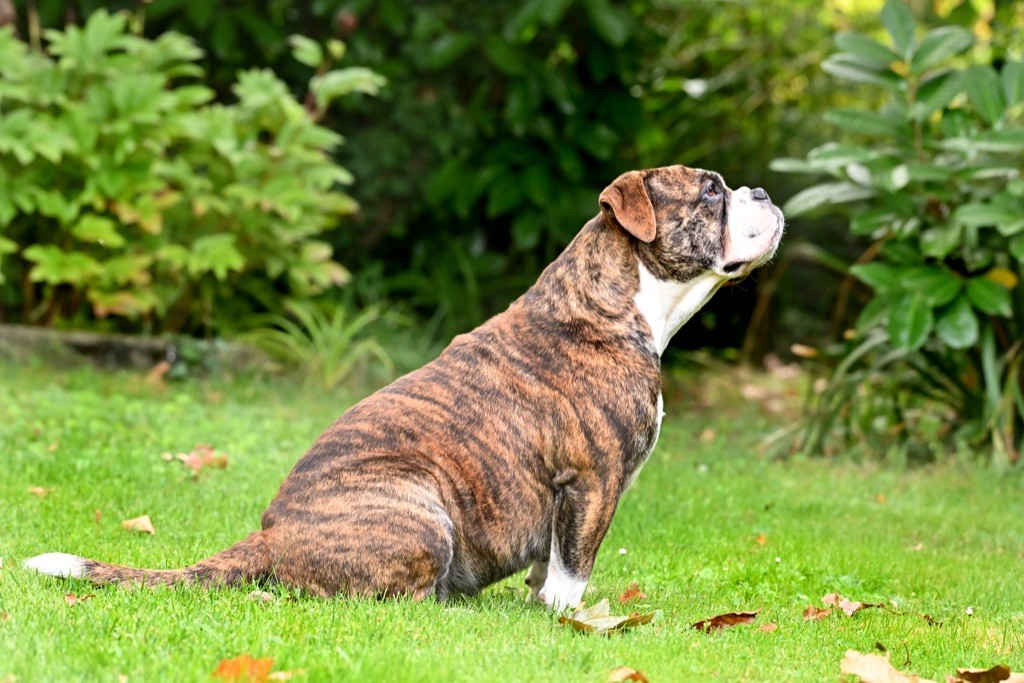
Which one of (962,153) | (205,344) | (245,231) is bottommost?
(205,344)

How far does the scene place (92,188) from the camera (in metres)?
9.32

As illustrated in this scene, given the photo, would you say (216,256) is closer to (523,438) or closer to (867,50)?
(867,50)

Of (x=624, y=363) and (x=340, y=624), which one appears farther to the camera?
(x=624, y=363)

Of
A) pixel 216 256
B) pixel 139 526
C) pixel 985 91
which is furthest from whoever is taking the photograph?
pixel 216 256

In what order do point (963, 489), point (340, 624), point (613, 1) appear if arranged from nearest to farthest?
point (340, 624) → point (963, 489) → point (613, 1)

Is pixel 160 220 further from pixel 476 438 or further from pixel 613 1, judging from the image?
pixel 476 438

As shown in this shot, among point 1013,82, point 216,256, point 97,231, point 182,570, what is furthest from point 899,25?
point 182,570

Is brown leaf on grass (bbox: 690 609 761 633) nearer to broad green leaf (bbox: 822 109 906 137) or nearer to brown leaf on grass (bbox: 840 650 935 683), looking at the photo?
brown leaf on grass (bbox: 840 650 935 683)

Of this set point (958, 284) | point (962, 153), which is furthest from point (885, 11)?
point (958, 284)

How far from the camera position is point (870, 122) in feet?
27.6

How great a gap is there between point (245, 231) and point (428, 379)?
539 centimetres

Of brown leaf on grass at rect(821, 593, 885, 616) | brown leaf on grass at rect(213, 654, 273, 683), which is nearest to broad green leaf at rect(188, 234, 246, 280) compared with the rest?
brown leaf on grass at rect(821, 593, 885, 616)

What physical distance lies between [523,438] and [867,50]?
15.8 ft

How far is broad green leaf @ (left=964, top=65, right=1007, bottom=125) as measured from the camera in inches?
317
